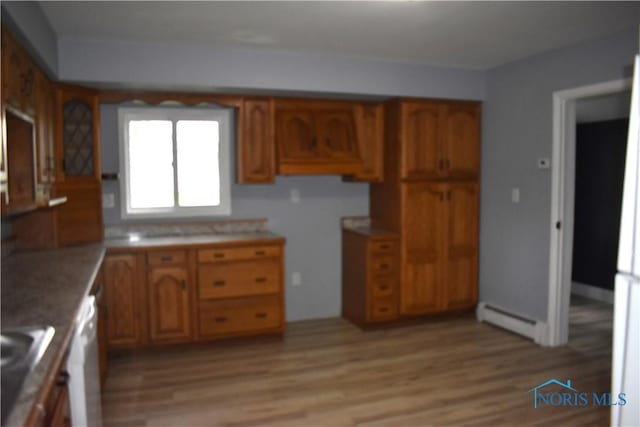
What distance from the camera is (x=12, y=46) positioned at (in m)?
2.28

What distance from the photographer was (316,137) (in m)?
4.27

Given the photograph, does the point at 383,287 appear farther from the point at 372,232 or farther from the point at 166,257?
the point at 166,257

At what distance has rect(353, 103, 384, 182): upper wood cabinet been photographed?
4.40 metres

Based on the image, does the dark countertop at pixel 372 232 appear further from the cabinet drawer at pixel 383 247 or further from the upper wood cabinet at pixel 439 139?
the upper wood cabinet at pixel 439 139

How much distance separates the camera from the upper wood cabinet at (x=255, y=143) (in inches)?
160

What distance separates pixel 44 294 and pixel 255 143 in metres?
2.25

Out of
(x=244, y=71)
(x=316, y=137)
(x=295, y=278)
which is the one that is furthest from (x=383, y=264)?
(x=244, y=71)

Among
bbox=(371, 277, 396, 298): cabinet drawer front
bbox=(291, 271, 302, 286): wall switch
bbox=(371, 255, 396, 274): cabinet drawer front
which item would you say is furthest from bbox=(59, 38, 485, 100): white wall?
bbox=(291, 271, 302, 286): wall switch

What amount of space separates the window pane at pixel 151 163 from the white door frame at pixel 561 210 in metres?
3.18

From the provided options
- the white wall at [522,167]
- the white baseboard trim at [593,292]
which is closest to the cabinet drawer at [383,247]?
the white wall at [522,167]

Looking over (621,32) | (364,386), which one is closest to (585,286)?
(621,32)

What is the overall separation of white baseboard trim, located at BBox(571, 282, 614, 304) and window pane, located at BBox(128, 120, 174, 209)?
4517mm

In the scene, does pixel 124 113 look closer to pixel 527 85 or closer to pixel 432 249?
pixel 432 249

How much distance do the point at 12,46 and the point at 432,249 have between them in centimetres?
350
